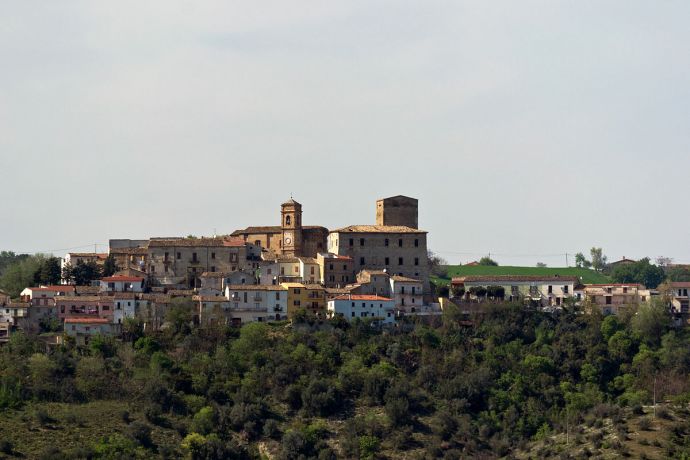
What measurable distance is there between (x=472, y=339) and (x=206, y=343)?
14.6 metres

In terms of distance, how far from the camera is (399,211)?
99000 mm

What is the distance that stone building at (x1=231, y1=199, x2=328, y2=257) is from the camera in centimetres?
9475

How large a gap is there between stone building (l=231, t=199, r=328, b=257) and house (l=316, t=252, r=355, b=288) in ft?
11.4

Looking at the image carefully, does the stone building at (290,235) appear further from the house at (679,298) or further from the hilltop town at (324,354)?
the house at (679,298)

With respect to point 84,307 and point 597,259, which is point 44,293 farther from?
point 597,259

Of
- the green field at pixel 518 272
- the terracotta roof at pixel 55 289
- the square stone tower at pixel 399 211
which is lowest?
the terracotta roof at pixel 55 289

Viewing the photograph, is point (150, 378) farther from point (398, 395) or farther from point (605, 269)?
point (605, 269)

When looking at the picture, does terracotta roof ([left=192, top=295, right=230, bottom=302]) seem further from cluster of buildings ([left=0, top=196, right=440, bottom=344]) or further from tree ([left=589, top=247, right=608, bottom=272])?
tree ([left=589, top=247, right=608, bottom=272])

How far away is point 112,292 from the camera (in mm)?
86562

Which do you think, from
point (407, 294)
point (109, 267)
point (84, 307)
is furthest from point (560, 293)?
point (84, 307)

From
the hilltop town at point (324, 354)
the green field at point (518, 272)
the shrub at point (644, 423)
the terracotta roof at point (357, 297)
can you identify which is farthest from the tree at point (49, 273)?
the shrub at point (644, 423)

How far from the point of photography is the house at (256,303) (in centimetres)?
8538

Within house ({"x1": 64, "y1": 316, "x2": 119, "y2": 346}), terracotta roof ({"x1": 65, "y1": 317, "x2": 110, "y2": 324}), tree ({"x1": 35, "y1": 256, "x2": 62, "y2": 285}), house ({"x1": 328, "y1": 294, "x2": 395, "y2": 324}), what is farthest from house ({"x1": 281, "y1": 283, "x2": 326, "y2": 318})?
tree ({"x1": 35, "y1": 256, "x2": 62, "y2": 285})

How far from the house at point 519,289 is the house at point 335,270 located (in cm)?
622
